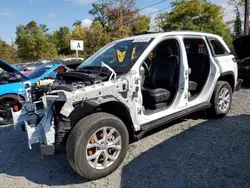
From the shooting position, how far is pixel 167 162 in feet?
10.9

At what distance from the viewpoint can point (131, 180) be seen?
2.96 m

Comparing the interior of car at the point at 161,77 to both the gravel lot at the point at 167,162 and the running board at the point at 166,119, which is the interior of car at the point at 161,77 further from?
the gravel lot at the point at 167,162

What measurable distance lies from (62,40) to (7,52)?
1039cm

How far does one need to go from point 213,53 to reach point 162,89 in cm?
152

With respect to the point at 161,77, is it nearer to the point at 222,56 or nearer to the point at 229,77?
the point at 222,56

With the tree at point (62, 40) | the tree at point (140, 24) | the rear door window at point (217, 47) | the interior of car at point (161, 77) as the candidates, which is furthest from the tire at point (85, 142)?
the tree at point (62, 40)

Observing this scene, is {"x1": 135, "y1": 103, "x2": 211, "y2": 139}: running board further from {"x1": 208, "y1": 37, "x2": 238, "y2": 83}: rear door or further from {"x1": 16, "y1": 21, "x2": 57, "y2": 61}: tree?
{"x1": 16, "y1": 21, "x2": 57, "y2": 61}: tree

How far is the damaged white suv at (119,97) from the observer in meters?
2.88

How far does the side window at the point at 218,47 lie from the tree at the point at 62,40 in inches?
1509

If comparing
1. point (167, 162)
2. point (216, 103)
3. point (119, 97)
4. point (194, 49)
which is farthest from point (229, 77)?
point (119, 97)

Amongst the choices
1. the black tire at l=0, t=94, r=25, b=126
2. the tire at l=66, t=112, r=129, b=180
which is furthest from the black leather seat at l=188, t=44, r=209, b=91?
the black tire at l=0, t=94, r=25, b=126

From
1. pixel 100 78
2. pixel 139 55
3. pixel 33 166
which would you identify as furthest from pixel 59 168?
pixel 139 55

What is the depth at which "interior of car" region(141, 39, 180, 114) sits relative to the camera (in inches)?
157

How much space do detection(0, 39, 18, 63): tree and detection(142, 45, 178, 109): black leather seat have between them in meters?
34.7
